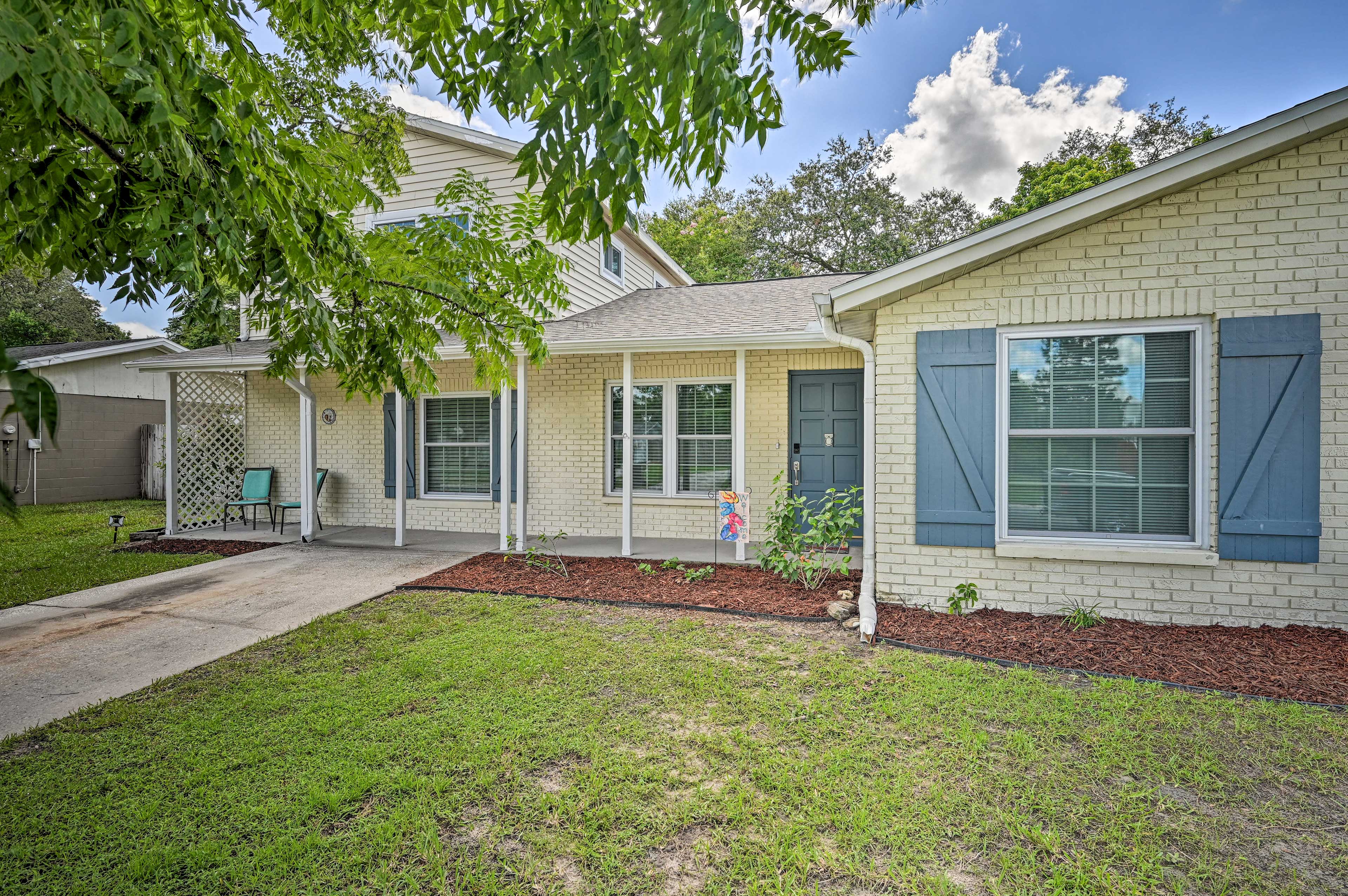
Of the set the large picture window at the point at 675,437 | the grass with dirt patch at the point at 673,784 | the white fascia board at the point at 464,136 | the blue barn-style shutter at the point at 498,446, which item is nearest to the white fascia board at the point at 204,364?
the blue barn-style shutter at the point at 498,446

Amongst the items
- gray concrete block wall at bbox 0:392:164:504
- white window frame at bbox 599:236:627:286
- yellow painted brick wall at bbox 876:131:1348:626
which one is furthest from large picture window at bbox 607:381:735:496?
gray concrete block wall at bbox 0:392:164:504

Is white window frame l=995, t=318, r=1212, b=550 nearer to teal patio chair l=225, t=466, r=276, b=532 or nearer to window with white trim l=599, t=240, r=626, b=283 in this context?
window with white trim l=599, t=240, r=626, b=283

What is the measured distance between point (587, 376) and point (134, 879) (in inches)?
282

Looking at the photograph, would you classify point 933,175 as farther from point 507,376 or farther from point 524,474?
point 507,376

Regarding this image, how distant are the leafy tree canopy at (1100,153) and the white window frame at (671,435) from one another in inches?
723

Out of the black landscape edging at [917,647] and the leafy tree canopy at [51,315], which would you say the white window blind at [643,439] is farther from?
the leafy tree canopy at [51,315]

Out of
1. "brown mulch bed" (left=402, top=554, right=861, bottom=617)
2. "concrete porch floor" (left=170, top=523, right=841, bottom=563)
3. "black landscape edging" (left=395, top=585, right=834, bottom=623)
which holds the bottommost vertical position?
"black landscape edging" (left=395, top=585, right=834, bottom=623)

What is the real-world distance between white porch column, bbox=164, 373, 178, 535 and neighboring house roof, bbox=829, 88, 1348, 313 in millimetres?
9329

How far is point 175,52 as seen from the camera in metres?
2.22

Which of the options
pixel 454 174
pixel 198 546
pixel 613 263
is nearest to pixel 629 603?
pixel 198 546

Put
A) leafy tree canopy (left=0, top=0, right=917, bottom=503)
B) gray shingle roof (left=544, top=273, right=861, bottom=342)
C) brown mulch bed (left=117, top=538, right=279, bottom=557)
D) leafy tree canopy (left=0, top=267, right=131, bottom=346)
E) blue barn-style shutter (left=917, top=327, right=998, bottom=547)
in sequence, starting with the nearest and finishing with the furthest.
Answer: leafy tree canopy (left=0, top=0, right=917, bottom=503)
blue barn-style shutter (left=917, top=327, right=998, bottom=547)
gray shingle roof (left=544, top=273, right=861, bottom=342)
brown mulch bed (left=117, top=538, right=279, bottom=557)
leafy tree canopy (left=0, top=267, right=131, bottom=346)

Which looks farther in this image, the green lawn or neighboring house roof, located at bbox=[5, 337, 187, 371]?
neighboring house roof, located at bbox=[5, 337, 187, 371]

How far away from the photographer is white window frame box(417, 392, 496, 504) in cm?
922

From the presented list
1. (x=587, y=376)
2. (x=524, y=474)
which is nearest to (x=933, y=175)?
(x=587, y=376)
